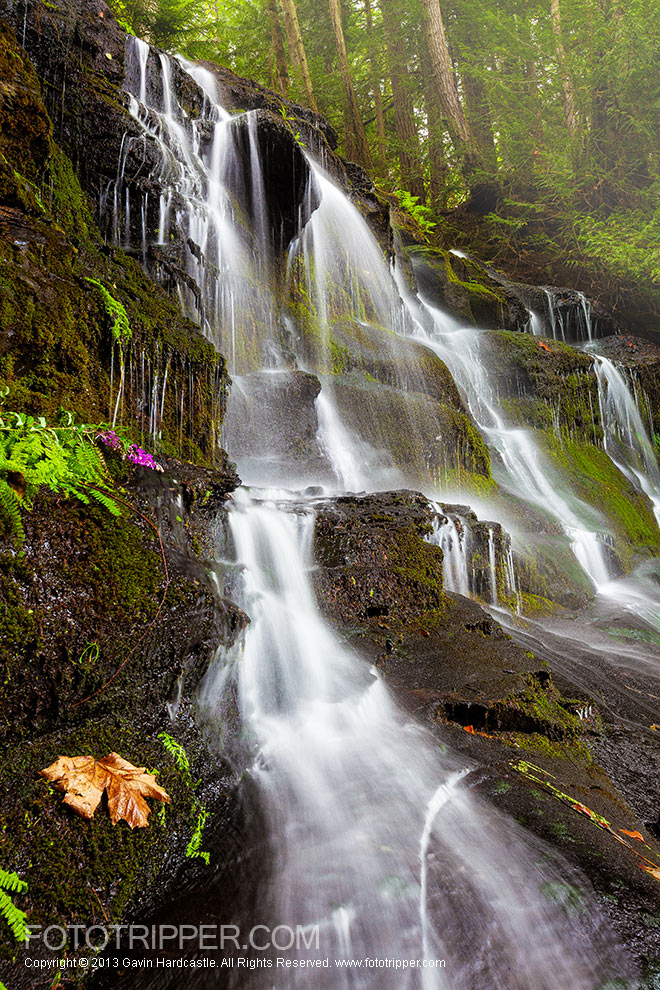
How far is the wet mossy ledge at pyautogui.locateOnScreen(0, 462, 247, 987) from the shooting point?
1535mm

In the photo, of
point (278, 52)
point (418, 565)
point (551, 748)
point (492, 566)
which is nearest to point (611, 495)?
point (492, 566)

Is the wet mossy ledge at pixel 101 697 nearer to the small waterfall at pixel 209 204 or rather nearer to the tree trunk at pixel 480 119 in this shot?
the small waterfall at pixel 209 204

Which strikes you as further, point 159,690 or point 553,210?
point 553,210

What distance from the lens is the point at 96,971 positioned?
142 cm

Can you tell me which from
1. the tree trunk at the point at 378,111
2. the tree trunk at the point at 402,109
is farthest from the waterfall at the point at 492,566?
the tree trunk at the point at 378,111

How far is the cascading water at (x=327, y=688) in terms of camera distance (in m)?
1.61

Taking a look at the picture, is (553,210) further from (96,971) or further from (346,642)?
(96,971)

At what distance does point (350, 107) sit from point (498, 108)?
6060mm

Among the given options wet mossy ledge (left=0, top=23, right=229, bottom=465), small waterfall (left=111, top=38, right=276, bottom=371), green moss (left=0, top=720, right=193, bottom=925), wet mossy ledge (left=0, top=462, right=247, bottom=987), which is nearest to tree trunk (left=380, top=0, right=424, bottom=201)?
small waterfall (left=111, top=38, right=276, bottom=371)

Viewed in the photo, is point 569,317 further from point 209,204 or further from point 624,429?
point 209,204

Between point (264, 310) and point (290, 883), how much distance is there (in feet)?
30.0

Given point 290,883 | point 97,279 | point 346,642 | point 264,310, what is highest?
point 264,310

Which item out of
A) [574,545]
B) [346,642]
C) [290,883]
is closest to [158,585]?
[290,883]

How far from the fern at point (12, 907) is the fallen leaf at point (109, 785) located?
0.85ft
